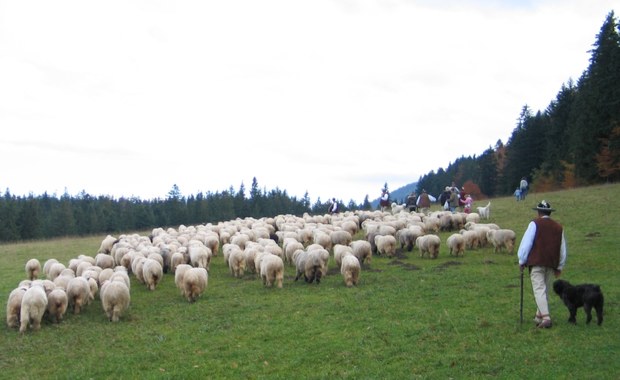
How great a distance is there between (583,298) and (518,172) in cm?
7368

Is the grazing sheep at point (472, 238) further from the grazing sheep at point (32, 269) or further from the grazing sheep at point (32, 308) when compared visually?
the grazing sheep at point (32, 269)

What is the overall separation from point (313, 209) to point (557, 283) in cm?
12488

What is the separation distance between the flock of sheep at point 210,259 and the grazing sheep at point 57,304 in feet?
0.10

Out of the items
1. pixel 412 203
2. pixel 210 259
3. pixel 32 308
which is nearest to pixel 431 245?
pixel 210 259

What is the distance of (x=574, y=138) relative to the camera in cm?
6247

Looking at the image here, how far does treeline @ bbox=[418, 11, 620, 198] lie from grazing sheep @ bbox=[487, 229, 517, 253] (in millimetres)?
36107

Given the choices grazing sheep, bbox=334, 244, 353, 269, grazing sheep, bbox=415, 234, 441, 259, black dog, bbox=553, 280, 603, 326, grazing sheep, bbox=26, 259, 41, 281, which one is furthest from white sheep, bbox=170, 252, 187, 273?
black dog, bbox=553, 280, 603, 326

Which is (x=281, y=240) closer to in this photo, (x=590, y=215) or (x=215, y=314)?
(x=215, y=314)

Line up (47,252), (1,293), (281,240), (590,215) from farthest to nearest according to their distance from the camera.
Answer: (47,252) < (590,215) < (281,240) < (1,293)

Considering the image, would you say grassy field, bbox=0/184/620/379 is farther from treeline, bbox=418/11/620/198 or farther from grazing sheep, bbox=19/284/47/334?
treeline, bbox=418/11/620/198

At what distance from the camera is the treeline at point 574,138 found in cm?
5578

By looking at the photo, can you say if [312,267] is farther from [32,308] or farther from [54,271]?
[54,271]

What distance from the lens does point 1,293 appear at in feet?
72.9

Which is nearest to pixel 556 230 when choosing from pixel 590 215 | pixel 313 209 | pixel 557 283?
pixel 557 283
